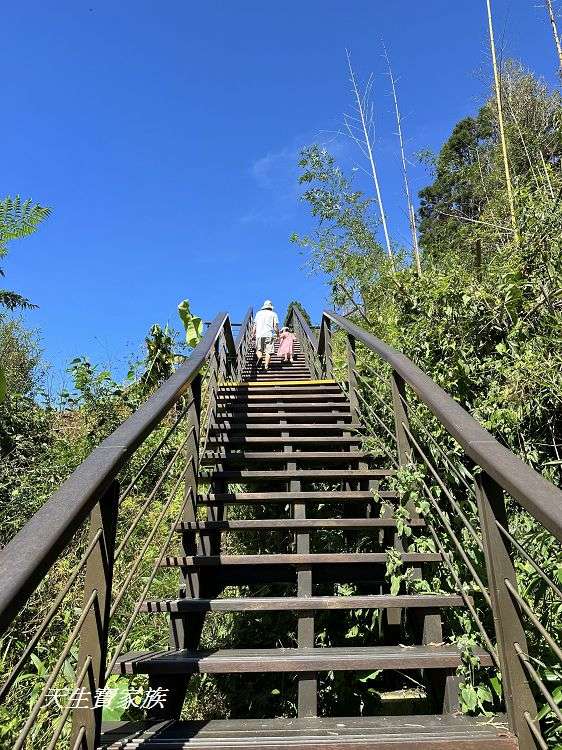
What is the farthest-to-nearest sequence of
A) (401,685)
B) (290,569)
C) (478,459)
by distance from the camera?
(401,685), (290,569), (478,459)

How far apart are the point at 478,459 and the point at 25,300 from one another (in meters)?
5.83

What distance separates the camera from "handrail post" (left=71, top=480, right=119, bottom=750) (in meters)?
1.30

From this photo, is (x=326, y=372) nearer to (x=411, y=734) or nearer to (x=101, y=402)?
(x=101, y=402)

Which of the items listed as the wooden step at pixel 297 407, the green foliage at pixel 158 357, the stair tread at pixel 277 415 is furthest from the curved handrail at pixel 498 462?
A: the green foliage at pixel 158 357

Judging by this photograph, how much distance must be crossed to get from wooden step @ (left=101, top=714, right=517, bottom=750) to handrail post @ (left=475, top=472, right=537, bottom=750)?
84 mm

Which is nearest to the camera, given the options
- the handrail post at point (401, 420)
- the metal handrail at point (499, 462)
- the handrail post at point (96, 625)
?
the metal handrail at point (499, 462)

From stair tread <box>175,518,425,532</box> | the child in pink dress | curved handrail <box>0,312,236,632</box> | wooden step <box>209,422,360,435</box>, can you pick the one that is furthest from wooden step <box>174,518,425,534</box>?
the child in pink dress

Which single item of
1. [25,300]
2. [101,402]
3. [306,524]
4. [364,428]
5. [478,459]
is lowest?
[306,524]

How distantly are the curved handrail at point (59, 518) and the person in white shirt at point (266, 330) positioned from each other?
22.3ft

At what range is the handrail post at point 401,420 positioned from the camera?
2606mm

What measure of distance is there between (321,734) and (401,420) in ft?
5.01

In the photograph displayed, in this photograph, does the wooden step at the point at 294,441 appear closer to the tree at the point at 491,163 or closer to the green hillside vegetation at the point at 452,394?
the green hillside vegetation at the point at 452,394

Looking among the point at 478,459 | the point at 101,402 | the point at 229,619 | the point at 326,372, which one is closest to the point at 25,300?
the point at 101,402

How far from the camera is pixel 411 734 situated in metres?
1.44
